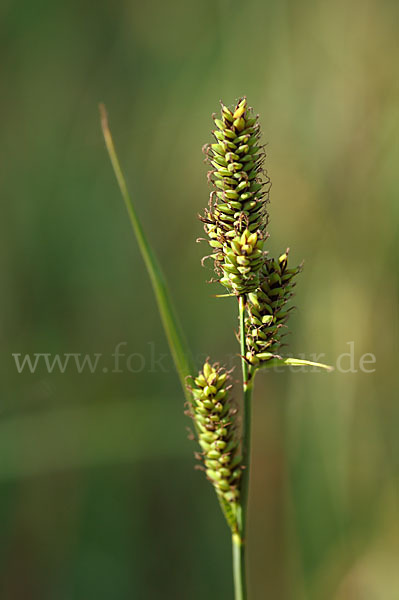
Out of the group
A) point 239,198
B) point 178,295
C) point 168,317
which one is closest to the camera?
point 239,198

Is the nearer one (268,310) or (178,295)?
(268,310)

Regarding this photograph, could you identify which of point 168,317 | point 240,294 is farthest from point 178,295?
point 240,294

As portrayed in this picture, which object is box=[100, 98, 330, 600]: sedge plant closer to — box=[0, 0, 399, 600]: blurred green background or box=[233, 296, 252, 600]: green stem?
box=[233, 296, 252, 600]: green stem

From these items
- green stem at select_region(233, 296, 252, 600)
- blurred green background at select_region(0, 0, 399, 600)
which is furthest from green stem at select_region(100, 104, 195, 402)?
blurred green background at select_region(0, 0, 399, 600)

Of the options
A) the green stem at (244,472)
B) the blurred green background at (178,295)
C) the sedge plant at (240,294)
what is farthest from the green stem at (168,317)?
the blurred green background at (178,295)

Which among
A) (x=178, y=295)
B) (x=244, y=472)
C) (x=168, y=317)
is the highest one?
(x=178, y=295)

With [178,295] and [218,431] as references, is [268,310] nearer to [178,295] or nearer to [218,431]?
[218,431]

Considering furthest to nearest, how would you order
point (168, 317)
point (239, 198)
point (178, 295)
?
point (178, 295)
point (168, 317)
point (239, 198)
